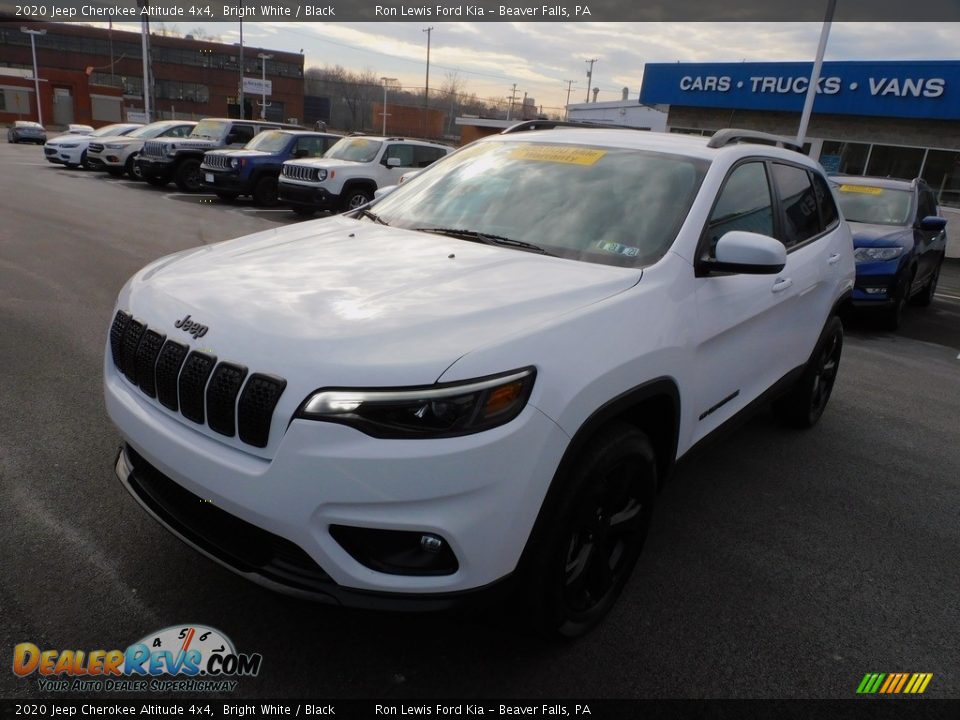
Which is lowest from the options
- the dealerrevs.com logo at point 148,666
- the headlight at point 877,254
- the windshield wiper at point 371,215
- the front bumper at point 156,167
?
the dealerrevs.com logo at point 148,666

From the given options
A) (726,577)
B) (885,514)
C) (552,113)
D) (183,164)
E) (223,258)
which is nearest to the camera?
(223,258)

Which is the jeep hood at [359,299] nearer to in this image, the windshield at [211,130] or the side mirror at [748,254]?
the side mirror at [748,254]

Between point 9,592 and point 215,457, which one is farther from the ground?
point 215,457

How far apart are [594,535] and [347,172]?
1244 centimetres

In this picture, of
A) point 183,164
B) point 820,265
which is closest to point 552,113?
point 183,164

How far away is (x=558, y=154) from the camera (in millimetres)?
3432

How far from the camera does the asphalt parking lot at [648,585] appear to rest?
235 cm

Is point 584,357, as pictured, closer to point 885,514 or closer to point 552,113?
point 885,514

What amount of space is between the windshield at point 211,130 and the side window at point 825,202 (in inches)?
659

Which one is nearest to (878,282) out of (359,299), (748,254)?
(748,254)

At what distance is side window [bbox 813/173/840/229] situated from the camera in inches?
174

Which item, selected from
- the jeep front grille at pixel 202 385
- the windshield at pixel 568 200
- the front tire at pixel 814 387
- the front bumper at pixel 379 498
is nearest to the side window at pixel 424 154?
the front tire at pixel 814 387

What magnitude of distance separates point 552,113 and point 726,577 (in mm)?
58021

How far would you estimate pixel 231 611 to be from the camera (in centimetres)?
252
